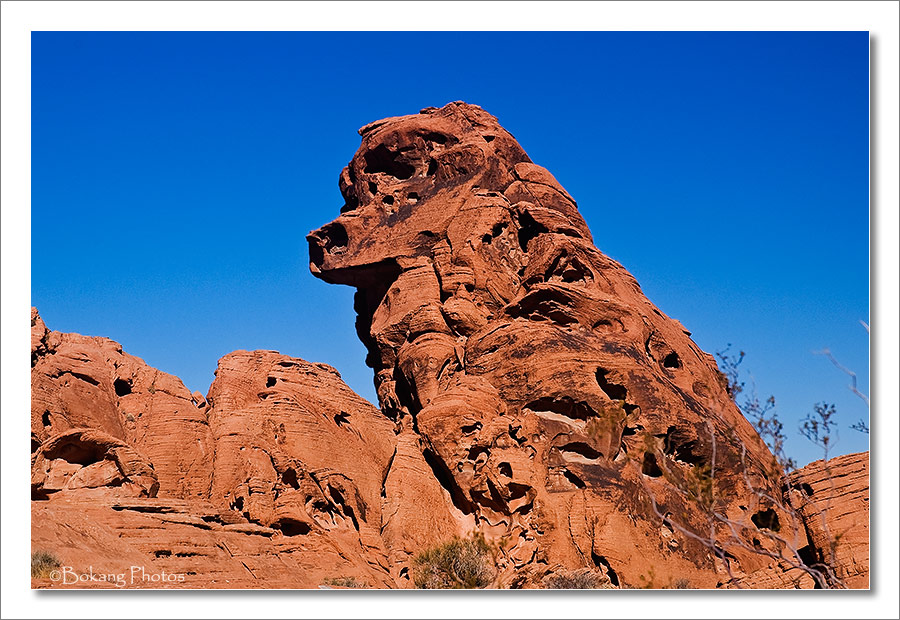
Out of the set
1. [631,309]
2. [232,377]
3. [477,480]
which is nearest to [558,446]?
[477,480]

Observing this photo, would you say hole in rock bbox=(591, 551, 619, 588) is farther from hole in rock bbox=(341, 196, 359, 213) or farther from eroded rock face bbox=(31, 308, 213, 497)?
hole in rock bbox=(341, 196, 359, 213)

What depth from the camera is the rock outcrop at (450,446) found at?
1160 inches

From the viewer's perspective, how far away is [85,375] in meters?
33.7

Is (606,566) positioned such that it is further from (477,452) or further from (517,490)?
(477,452)

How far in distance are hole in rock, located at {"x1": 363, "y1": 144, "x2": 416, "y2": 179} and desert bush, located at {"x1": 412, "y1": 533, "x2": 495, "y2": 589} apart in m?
17.4

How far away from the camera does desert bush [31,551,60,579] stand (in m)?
24.1

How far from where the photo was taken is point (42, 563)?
80.7ft

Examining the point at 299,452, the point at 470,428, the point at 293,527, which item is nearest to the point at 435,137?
the point at 470,428

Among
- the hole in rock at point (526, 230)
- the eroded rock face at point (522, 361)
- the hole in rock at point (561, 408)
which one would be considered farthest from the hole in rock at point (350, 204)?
the hole in rock at point (561, 408)

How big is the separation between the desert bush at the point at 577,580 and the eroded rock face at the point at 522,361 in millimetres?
535

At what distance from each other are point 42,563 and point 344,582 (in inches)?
333

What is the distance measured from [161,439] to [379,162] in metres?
16.9

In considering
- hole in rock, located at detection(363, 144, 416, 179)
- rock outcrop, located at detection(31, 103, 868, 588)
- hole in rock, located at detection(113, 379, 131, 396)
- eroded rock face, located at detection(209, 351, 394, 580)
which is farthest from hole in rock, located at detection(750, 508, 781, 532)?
hole in rock, located at detection(113, 379, 131, 396)
